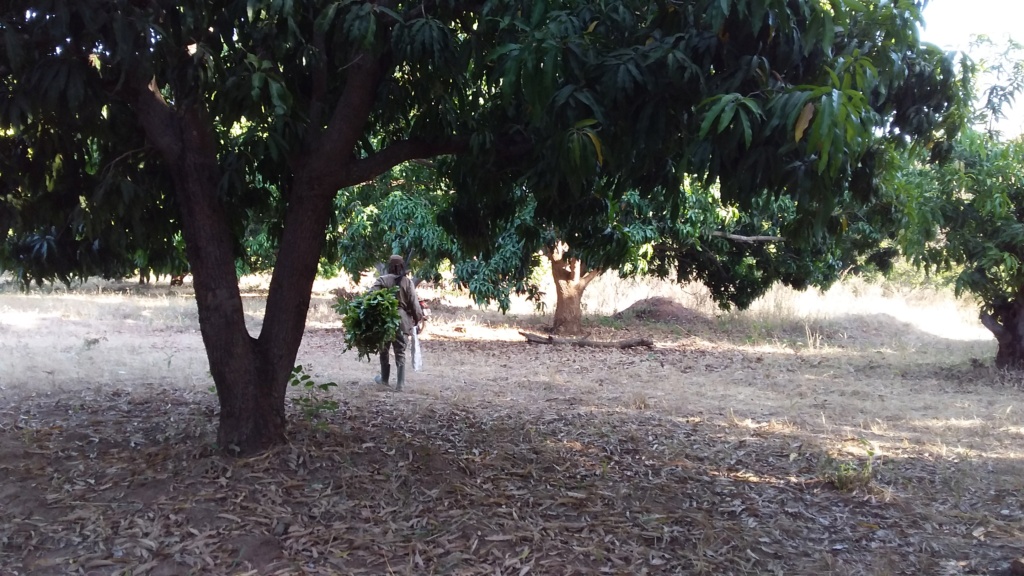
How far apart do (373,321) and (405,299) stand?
1252mm

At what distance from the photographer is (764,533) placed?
4.92 meters

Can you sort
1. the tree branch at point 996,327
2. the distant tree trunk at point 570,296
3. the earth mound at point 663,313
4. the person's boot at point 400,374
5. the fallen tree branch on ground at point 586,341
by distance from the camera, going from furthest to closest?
1. the earth mound at point 663,313
2. the distant tree trunk at point 570,296
3. the fallen tree branch on ground at point 586,341
4. the tree branch at point 996,327
5. the person's boot at point 400,374

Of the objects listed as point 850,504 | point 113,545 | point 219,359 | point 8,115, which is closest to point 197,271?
point 219,359

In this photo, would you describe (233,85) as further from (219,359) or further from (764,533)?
(764,533)

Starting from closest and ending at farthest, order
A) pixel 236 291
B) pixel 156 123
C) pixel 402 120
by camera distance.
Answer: pixel 156 123, pixel 236 291, pixel 402 120

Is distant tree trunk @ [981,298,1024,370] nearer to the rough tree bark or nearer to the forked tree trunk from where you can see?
the rough tree bark

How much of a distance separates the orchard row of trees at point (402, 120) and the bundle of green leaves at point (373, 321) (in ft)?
6.83

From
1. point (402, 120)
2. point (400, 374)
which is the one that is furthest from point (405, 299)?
point (402, 120)

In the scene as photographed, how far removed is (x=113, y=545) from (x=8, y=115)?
2484 millimetres

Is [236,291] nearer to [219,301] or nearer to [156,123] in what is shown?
[219,301]

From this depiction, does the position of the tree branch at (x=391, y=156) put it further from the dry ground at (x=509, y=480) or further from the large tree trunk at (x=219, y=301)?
the dry ground at (x=509, y=480)

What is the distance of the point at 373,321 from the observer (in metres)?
8.83

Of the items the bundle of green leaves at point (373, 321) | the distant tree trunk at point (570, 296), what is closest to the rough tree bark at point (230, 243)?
the bundle of green leaves at point (373, 321)

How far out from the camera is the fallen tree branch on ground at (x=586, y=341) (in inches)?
651
